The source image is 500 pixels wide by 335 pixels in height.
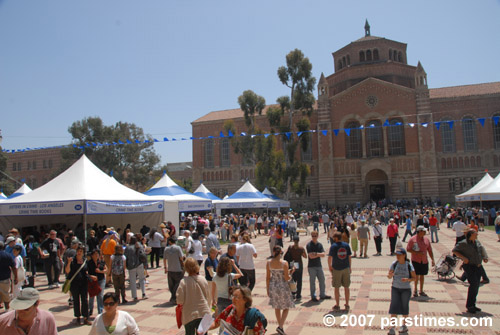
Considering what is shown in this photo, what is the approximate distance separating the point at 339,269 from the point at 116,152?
5055 centimetres

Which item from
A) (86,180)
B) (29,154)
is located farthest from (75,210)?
(29,154)

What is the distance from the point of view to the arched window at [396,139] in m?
45.0

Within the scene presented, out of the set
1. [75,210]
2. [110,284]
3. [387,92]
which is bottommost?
[110,284]

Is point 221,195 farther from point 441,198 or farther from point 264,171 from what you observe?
point 441,198

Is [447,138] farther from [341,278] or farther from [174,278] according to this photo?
[174,278]

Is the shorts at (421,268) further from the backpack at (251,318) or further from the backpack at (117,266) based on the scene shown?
the backpack at (117,266)

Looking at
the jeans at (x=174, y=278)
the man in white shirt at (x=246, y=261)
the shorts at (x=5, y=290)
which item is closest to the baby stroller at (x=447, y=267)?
the man in white shirt at (x=246, y=261)

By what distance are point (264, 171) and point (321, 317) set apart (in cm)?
3180

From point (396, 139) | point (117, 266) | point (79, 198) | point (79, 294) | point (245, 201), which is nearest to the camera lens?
point (79, 294)

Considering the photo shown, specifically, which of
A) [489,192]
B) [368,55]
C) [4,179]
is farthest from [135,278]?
[4,179]

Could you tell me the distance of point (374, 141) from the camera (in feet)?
151

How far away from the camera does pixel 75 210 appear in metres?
14.0

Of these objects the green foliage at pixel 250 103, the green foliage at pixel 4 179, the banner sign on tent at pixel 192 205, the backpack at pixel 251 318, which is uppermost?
the green foliage at pixel 250 103

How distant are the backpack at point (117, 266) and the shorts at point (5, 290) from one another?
2.15m
